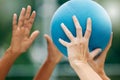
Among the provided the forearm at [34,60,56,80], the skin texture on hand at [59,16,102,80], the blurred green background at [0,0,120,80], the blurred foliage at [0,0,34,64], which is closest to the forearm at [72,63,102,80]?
the skin texture on hand at [59,16,102,80]

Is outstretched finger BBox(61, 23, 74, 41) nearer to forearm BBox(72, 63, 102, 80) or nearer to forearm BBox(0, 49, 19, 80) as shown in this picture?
forearm BBox(72, 63, 102, 80)

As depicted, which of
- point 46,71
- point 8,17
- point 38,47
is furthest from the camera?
point 8,17

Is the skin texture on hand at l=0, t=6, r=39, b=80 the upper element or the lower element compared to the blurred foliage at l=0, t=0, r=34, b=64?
lower

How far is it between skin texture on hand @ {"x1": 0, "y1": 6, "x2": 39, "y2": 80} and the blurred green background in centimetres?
317

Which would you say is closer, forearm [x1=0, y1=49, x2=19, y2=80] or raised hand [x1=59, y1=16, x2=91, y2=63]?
raised hand [x1=59, y1=16, x2=91, y2=63]

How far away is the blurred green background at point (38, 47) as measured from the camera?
7062 millimetres

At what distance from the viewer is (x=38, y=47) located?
711cm

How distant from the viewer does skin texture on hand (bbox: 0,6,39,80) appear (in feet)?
12.0

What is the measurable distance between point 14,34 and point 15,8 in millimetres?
3683

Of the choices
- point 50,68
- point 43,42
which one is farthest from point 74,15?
point 43,42

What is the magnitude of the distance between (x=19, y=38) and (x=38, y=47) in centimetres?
345

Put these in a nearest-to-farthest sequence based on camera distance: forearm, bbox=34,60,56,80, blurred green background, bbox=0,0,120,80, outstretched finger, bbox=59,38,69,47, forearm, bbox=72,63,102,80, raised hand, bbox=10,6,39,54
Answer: forearm, bbox=72,63,102,80
outstretched finger, bbox=59,38,69,47
raised hand, bbox=10,6,39,54
forearm, bbox=34,60,56,80
blurred green background, bbox=0,0,120,80

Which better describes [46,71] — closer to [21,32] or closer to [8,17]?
[21,32]

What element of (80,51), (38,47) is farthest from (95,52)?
(38,47)
